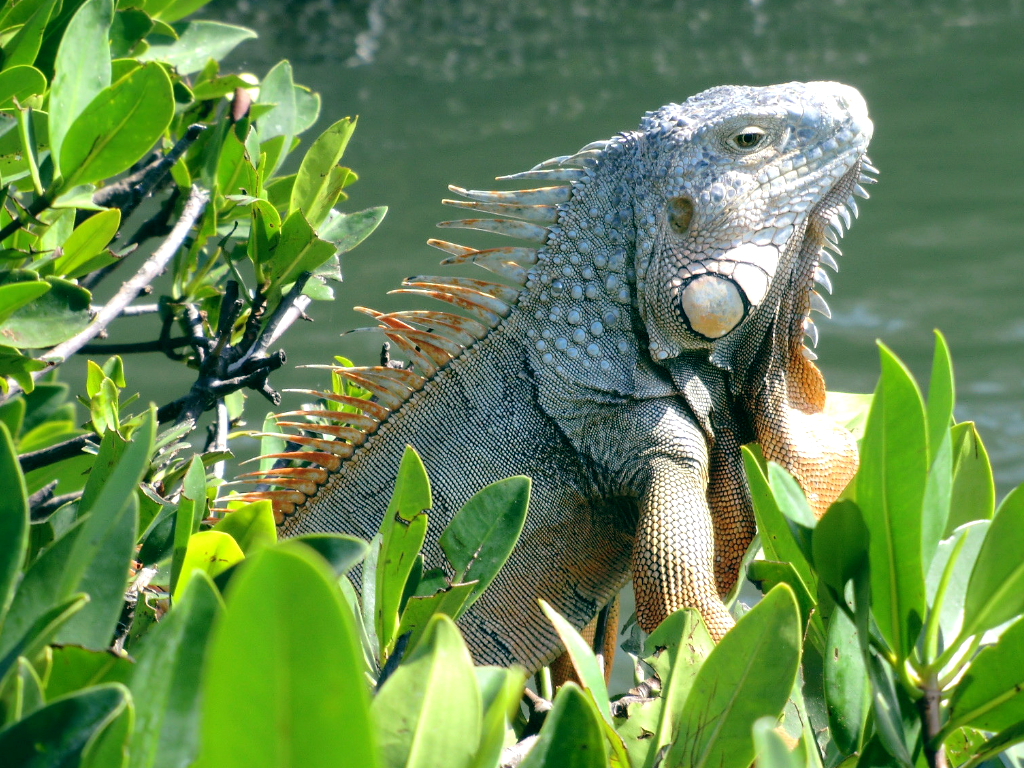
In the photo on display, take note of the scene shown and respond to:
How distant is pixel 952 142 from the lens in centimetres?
911

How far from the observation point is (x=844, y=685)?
0.92 m

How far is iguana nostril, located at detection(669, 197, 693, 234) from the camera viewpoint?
1.89 meters

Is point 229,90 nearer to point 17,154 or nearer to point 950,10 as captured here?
point 17,154

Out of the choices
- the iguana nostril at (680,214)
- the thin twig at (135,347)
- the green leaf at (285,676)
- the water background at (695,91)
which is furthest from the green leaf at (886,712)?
the water background at (695,91)

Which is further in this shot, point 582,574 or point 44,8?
point 582,574

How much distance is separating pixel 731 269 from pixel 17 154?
1167 millimetres

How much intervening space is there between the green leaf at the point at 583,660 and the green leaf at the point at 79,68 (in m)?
0.87

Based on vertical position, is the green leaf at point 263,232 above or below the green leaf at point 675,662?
above

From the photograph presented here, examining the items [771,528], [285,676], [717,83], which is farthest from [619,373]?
[717,83]

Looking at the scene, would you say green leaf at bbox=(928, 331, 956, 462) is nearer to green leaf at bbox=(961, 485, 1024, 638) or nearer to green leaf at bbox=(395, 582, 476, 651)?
green leaf at bbox=(961, 485, 1024, 638)

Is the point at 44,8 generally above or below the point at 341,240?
above

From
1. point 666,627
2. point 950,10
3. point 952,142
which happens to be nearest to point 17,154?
point 666,627

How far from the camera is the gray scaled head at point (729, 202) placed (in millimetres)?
1844

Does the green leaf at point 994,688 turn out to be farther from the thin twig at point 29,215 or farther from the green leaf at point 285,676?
the thin twig at point 29,215
